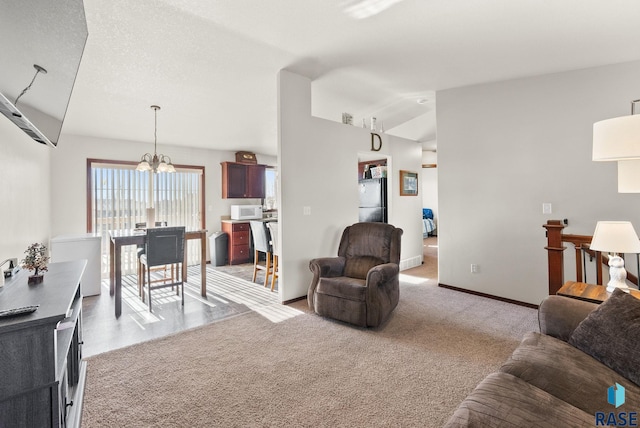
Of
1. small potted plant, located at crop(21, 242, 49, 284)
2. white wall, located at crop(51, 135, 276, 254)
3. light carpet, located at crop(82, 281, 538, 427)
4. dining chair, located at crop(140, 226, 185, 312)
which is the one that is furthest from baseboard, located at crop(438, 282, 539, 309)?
white wall, located at crop(51, 135, 276, 254)

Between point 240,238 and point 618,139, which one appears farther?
point 240,238

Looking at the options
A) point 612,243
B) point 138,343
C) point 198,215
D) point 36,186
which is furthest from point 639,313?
point 198,215

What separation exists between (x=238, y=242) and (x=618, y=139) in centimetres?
583

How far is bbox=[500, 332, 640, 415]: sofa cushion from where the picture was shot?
1197 mm

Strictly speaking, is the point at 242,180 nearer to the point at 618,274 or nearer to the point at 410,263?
the point at 410,263

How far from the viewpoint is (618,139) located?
1792mm

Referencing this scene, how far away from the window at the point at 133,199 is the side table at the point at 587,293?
18.4 feet

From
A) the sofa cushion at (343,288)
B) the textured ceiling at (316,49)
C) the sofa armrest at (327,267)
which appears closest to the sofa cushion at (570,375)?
the sofa cushion at (343,288)

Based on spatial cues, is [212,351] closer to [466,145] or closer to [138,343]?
[138,343]

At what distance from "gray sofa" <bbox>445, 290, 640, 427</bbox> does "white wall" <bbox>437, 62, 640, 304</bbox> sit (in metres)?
2.03

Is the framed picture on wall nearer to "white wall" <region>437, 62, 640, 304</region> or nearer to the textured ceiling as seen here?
"white wall" <region>437, 62, 640, 304</region>

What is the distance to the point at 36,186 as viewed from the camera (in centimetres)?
330

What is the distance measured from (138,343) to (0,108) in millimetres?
1993

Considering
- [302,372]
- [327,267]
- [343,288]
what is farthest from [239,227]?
[302,372]
